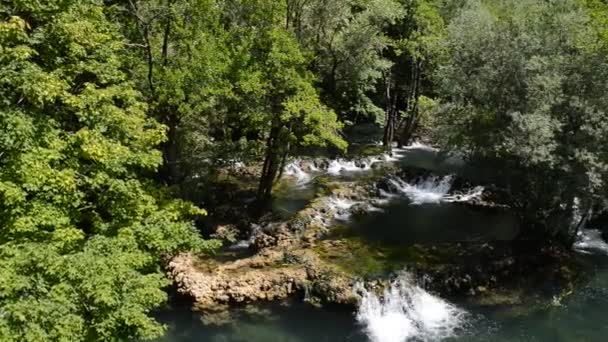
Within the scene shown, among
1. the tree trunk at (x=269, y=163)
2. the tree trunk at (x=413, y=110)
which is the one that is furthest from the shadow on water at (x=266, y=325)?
the tree trunk at (x=413, y=110)

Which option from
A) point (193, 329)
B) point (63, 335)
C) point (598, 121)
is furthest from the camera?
point (598, 121)

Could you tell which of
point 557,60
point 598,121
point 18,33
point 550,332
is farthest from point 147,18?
point 550,332

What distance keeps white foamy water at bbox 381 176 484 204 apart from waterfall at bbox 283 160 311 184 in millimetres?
5178

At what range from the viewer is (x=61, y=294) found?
10.7 meters

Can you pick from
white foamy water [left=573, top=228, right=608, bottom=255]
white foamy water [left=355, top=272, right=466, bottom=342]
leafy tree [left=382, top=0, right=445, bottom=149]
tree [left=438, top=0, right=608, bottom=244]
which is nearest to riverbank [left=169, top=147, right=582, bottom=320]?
→ white foamy water [left=355, top=272, right=466, bottom=342]

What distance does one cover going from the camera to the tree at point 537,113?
20719 mm

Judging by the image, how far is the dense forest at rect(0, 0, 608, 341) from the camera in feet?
37.8

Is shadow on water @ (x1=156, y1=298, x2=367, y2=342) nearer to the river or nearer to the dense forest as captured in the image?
the river

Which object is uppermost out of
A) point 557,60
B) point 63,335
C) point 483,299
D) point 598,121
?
point 557,60

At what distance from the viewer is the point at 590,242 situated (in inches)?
1043

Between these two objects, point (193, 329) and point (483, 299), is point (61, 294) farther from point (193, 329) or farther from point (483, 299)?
point (483, 299)

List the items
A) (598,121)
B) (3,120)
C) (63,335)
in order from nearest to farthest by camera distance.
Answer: (63,335) → (3,120) → (598,121)

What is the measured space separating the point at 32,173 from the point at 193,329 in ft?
30.5

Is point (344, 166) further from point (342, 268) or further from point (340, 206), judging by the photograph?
point (342, 268)
